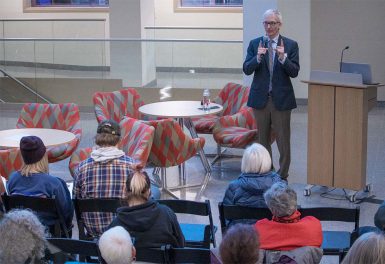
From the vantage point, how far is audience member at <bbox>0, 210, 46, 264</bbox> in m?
3.97

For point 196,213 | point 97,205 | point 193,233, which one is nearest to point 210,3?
point 193,233

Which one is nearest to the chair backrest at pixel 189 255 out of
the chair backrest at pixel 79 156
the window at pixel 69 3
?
the chair backrest at pixel 79 156

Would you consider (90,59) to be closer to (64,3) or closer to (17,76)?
(17,76)

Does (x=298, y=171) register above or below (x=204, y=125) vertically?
below

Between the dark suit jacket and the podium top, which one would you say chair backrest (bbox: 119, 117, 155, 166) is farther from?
the podium top

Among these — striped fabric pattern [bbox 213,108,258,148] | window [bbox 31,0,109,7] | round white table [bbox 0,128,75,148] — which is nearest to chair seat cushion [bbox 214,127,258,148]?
striped fabric pattern [bbox 213,108,258,148]

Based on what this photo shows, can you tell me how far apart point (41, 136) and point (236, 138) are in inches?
82.3

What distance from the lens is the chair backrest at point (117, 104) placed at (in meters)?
8.97

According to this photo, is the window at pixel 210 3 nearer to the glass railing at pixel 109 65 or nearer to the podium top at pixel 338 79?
the glass railing at pixel 109 65

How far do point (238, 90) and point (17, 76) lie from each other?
478 cm

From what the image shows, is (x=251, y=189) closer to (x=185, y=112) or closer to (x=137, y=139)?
(x=137, y=139)

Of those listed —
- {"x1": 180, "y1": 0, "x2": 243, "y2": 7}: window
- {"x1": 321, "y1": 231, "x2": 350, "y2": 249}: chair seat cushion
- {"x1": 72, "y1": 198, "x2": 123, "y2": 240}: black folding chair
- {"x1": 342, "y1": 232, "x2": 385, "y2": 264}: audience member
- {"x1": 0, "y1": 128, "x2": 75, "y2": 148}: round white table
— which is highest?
{"x1": 180, "y1": 0, "x2": 243, "y2": 7}: window

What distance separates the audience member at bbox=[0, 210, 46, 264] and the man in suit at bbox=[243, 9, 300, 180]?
13.5 ft

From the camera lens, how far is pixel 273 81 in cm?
793
